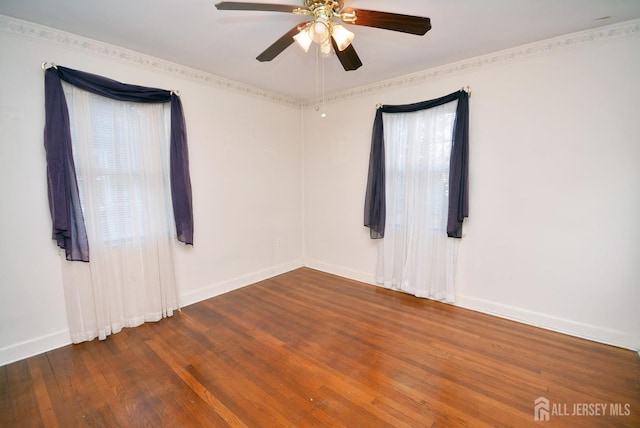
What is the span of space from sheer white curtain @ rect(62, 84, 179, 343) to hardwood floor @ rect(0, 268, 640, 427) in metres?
0.25

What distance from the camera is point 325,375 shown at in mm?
2016

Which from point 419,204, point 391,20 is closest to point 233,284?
point 419,204

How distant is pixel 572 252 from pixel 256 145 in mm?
3682

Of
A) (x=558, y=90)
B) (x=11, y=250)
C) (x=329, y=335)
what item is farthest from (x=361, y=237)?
(x=11, y=250)

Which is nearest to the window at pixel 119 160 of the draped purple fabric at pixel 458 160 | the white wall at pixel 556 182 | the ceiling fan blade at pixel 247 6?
the ceiling fan blade at pixel 247 6

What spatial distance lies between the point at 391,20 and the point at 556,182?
2147 mm

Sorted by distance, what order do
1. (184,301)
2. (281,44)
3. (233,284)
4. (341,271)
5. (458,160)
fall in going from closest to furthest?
(281,44)
(458,160)
(184,301)
(233,284)
(341,271)

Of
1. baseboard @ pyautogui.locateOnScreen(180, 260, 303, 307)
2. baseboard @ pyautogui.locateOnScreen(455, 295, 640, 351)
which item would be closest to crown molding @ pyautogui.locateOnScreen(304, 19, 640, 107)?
baseboard @ pyautogui.locateOnScreen(455, 295, 640, 351)

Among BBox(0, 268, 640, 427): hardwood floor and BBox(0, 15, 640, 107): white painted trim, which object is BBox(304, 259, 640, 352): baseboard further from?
BBox(0, 15, 640, 107): white painted trim

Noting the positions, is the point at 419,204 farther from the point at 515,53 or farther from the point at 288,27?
the point at 288,27

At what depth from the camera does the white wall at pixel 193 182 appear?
213 cm

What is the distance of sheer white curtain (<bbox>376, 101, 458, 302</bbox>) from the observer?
308 cm

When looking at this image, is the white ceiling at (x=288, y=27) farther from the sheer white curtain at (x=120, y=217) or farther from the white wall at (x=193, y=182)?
the sheer white curtain at (x=120, y=217)

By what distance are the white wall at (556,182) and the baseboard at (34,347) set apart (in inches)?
154
